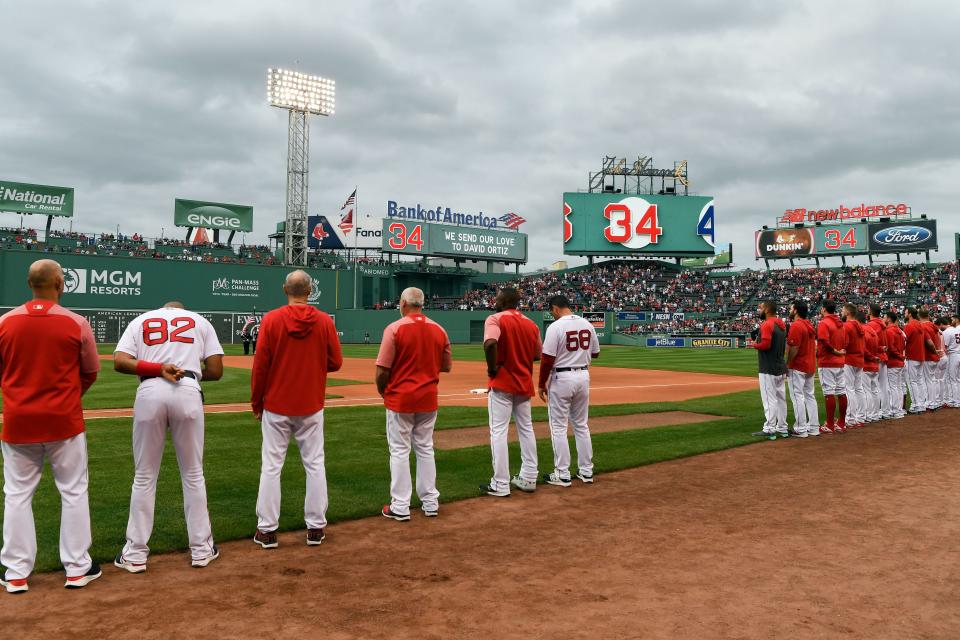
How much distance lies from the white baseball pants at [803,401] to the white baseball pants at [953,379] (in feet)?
20.9

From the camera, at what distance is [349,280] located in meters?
56.9

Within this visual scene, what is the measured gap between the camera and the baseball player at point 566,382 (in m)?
7.21

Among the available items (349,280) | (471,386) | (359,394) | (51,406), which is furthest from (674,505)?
(349,280)

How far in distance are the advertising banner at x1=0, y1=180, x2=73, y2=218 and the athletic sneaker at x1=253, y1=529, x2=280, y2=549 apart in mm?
57398

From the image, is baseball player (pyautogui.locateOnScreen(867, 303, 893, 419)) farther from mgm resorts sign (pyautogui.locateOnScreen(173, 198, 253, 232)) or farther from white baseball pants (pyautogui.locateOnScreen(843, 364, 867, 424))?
mgm resorts sign (pyautogui.locateOnScreen(173, 198, 253, 232))

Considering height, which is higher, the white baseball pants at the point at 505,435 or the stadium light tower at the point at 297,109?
the stadium light tower at the point at 297,109

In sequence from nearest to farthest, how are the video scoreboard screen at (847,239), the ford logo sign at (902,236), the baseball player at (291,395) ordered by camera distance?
1. the baseball player at (291,395)
2. the ford logo sign at (902,236)
3. the video scoreboard screen at (847,239)

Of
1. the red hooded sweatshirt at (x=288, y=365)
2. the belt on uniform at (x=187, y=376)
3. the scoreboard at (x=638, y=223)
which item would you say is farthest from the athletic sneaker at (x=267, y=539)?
the scoreboard at (x=638, y=223)

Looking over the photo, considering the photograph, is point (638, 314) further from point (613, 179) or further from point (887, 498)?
point (887, 498)

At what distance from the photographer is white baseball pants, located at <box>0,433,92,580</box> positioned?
423 centimetres

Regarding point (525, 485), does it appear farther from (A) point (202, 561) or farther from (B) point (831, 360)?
(B) point (831, 360)

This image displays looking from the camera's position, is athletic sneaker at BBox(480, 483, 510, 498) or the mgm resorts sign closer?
athletic sneaker at BBox(480, 483, 510, 498)

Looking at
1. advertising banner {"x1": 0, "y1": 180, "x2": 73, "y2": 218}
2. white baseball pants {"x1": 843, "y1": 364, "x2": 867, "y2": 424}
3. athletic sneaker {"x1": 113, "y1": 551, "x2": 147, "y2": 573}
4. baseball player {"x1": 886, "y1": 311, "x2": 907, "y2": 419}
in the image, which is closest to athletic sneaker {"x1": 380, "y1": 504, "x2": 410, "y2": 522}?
athletic sneaker {"x1": 113, "y1": 551, "x2": 147, "y2": 573}

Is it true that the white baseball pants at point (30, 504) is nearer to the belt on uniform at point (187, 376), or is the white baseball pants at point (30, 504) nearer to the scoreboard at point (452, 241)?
the belt on uniform at point (187, 376)
